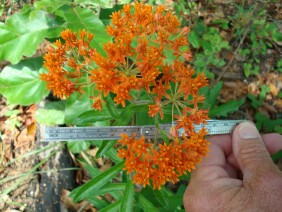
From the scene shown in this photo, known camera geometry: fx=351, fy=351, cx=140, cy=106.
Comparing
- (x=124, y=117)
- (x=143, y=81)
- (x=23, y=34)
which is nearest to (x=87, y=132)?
(x=124, y=117)

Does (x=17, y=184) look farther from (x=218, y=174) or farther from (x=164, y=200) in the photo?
(x=218, y=174)

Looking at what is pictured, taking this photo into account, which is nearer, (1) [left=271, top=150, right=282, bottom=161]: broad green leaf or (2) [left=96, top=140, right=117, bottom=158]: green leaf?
(2) [left=96, top=140, right=117, bottom=158]: green leaf

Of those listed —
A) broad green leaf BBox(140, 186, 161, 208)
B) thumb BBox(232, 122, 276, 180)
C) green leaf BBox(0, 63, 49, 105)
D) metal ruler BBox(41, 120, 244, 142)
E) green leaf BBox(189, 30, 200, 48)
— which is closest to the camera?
thumb BBox(232, 122, 276, 180)

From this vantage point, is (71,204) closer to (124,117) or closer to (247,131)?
(124,117)

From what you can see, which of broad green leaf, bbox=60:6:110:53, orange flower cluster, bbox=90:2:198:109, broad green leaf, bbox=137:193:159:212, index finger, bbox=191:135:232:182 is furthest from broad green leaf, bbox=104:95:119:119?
broad green leaf, bbox=60:6:110:53

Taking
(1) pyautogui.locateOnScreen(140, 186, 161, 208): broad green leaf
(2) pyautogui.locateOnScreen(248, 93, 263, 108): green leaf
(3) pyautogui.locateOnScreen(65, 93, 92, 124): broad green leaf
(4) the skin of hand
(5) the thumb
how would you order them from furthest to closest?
(2) pyautogui.locateOnScreen(248, 93, 263, 108): green leaf < (3) pyautogui.locateOnScreen(65, 93, 92, 124): broad green leaf < (1) pyautogui.locateOnScreen(140, 186, 161, 208): broad green leaf < (5) the thumb < (4) the skin of hand

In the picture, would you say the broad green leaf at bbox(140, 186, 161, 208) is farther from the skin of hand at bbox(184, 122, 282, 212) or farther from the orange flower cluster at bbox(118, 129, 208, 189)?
the orange flower cluster at bbox(118, 129, 208, 189)

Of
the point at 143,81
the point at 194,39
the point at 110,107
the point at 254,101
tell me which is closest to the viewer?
the point at 143,81
